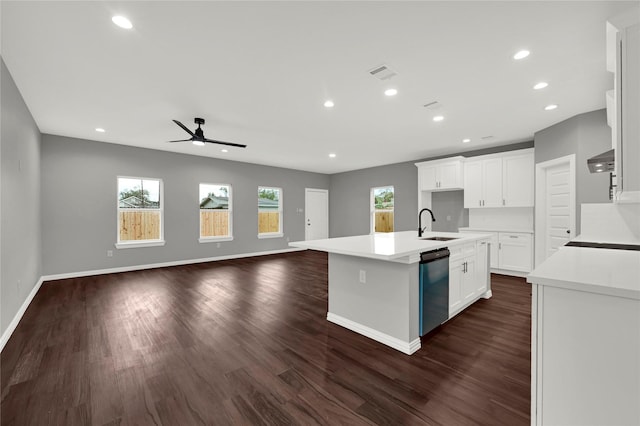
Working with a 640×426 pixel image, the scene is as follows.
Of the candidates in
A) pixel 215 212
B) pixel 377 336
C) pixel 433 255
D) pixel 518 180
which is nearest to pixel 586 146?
pixel 518 180

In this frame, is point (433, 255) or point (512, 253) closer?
point (433, 255)

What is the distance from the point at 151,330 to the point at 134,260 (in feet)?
11.9

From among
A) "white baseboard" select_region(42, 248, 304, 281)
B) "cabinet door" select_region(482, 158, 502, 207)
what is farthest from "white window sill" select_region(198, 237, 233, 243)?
"cabinet door" select_region(482, 158, 502, 207)

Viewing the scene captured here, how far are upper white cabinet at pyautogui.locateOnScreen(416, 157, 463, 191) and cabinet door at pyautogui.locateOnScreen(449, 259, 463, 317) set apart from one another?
335 centimetres

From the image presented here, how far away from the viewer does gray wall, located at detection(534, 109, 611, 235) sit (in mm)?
3621

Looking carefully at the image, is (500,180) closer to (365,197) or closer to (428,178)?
(428,178)

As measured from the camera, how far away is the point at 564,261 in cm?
137

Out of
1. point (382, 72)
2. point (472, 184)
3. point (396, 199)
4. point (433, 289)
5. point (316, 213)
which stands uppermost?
point (382, 72)

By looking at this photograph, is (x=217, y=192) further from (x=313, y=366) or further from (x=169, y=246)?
(x=313, y=366)

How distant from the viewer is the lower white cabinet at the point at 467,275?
2926 millimetres

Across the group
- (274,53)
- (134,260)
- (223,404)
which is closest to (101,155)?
(134,260)

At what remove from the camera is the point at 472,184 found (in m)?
5.64

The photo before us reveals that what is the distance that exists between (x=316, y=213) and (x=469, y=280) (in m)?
6.16

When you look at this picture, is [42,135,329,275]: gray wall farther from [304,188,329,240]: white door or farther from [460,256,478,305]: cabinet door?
[460,256,478,305]: cabinet door
